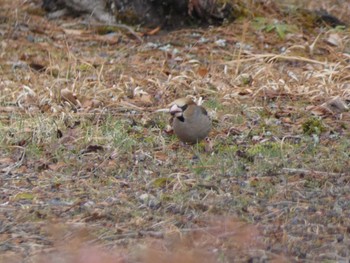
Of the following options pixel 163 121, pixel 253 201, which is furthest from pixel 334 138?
pixel 253 201

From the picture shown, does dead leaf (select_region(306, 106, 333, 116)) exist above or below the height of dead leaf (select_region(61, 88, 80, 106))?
below

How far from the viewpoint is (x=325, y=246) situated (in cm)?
472

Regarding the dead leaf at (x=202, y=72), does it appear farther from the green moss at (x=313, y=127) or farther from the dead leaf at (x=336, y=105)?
the green moss at (x=313, y=127)

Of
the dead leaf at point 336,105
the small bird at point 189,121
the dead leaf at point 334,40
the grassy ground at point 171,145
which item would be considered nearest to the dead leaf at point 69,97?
the grassy ground at point 171,145

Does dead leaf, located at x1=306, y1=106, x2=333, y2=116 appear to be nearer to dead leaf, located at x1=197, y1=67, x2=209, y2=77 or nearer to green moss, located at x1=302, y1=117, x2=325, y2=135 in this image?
green moss, located at x1=302, y1=117, x2=325, y2=135

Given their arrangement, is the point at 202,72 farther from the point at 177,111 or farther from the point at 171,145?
the point at 177,111

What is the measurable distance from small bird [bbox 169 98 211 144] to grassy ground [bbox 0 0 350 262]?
0.12m

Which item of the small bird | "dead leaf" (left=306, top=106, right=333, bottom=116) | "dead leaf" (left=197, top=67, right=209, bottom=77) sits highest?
the small bird

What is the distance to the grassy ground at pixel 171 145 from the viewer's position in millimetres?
4789

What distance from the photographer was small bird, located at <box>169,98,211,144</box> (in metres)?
6.46

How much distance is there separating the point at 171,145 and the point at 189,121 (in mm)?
276

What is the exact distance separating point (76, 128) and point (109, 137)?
395mm

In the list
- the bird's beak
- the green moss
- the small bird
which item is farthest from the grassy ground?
the bird's beak

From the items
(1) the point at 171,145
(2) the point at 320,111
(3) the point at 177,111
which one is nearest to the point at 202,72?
(2) the point at 320,111
